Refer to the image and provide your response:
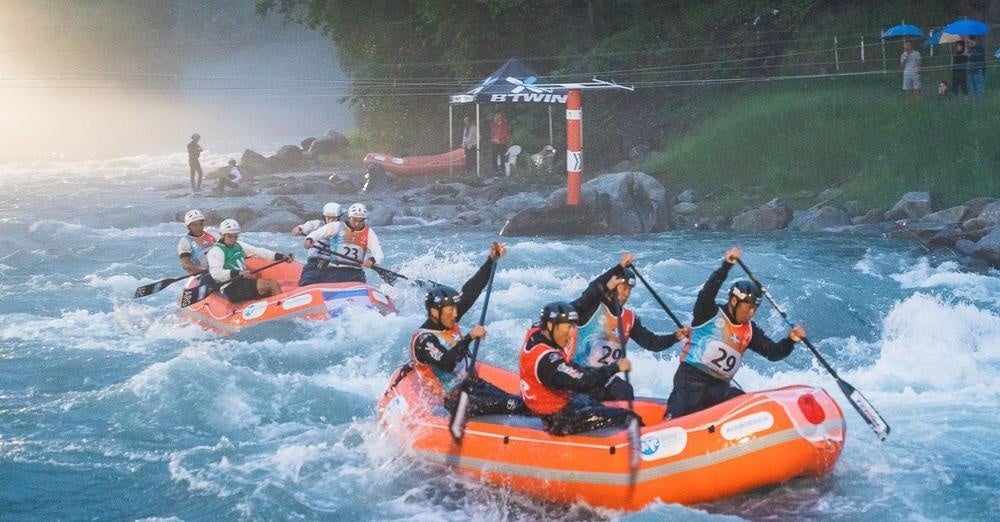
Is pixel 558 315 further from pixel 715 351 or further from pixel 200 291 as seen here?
pixel 200 291

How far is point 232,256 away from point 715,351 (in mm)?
6675

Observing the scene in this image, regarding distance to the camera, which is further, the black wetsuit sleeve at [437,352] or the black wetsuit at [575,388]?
the black wetsuit sleeve at [437,352]

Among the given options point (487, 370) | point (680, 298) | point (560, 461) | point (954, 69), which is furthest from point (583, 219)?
point (560, 461)

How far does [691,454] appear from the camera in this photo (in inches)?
294

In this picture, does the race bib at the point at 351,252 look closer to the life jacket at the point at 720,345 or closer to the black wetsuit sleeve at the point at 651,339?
the black wetsuit sleeve at the point at 651,339

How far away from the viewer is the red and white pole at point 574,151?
61.6 ft

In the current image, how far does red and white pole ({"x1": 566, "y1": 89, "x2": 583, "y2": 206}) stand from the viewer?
18.8 m

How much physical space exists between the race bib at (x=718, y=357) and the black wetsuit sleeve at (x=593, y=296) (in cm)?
84

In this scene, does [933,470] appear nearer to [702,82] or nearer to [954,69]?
[954,69]

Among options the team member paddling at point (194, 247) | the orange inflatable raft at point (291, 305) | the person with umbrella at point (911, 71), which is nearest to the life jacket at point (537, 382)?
the orange inflatable raft at point (291, 305)

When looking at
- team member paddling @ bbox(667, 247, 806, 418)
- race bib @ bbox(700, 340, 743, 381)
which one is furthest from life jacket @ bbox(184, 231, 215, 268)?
race bib @ bbox(700, 340, 743, 381)

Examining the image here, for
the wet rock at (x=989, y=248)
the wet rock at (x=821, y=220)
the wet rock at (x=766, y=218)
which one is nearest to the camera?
the wet rock at (x=989, y=248)

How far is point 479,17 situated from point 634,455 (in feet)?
69.9

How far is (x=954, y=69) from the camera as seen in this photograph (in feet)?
64.5
